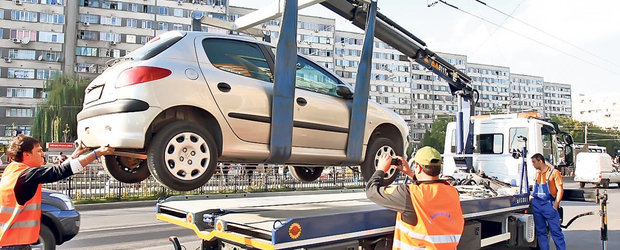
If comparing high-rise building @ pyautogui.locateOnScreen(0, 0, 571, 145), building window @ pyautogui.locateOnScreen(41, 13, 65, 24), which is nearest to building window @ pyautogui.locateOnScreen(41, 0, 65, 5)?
high-rise building @ pyautogui.locateOnScreen(0, 0, 571, 145)

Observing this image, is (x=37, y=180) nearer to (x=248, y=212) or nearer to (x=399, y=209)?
(x=248, y=212)

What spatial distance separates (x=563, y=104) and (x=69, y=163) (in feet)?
436

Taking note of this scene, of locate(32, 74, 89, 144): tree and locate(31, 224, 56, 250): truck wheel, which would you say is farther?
locate(32, 74, 89, 144): tree

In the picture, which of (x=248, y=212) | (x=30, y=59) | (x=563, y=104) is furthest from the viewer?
(x=563, y=104)

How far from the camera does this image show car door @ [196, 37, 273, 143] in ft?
13.0

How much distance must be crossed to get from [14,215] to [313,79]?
291 cm

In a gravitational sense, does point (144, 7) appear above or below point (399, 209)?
above

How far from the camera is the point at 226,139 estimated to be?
3.96 meters

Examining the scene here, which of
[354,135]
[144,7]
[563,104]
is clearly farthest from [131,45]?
[563,104]

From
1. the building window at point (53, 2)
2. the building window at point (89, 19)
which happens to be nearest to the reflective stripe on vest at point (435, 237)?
the building window at point (53, 2)

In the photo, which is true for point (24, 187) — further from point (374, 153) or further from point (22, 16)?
point (22, 16)

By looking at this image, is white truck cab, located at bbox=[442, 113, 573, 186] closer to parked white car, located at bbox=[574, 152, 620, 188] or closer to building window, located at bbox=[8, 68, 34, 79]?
parked white car, located at bbox=[574, 152, 620, 188]

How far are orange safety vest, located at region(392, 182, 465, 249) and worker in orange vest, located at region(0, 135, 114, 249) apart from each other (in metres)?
2.42

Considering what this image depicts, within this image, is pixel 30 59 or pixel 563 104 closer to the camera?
pixel 30 59
